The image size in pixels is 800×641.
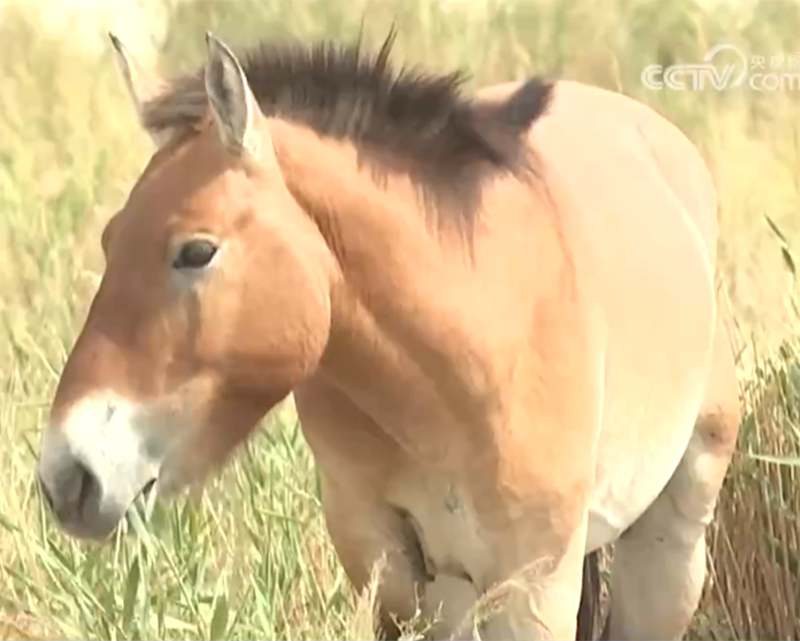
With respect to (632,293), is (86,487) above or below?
below

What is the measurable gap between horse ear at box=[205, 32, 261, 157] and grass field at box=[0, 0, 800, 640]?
1.54ft

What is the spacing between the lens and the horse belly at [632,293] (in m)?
1.19

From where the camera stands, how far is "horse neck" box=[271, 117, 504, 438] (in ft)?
3.37

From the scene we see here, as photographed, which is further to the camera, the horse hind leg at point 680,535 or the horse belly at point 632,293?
the horse hind leg at point 680,535

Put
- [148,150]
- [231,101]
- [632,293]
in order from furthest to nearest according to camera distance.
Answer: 1. [148,150]
2. [632,293]
3. [231,101]

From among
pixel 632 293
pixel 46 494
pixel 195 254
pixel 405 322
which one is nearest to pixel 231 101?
pixel 195 254

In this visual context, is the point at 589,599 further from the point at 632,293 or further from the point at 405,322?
the point at 405,322

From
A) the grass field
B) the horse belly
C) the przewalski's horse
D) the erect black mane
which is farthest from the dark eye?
the grass field

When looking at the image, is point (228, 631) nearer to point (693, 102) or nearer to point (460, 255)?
point (460, 255)

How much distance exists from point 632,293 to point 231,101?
431 millimetres

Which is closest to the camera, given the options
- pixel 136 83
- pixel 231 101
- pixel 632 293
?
pixel 231 101

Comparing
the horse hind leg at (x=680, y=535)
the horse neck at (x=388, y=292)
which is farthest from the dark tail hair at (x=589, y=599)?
the horse neck at (x=388, y=292)

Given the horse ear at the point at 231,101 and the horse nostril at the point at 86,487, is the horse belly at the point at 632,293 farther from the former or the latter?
the horse nostril at the point at 86,487

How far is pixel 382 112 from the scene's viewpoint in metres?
1.08
